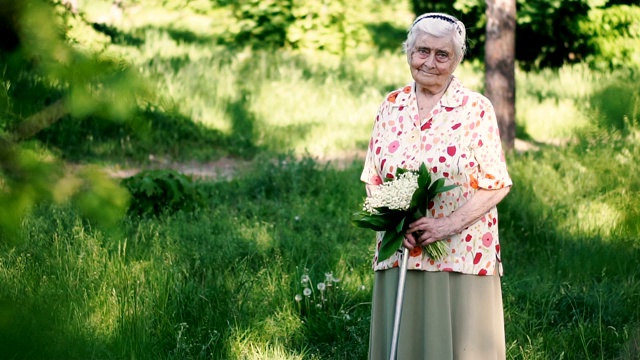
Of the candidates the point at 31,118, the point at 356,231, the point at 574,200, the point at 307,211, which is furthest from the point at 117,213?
the point at 574,200

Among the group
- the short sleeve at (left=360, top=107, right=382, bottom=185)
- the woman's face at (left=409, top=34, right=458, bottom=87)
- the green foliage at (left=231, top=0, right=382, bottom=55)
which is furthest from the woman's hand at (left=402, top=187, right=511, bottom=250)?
the green foliage at (left=231, top=0, right=382, bottom=55)

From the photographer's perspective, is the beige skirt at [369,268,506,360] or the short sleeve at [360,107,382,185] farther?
the short sleeve at [360,107,382,185]

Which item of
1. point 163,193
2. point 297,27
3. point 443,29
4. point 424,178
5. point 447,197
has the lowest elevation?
point 163,193

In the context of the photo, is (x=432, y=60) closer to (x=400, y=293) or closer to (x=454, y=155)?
(x=454, y=155)

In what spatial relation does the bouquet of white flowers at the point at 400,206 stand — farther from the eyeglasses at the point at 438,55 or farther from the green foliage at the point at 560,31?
the green foliage at the point at 560,31

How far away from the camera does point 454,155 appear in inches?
143

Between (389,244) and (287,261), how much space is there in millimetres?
2340

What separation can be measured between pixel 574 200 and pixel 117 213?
658cm

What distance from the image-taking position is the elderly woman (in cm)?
362

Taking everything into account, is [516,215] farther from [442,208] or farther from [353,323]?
[442,208]

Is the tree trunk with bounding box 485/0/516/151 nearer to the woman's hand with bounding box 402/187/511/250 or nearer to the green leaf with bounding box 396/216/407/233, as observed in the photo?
the woman's hand with bounding box 402/187/511/250

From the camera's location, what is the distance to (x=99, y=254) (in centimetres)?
520

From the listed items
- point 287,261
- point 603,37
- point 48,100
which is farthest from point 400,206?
point 603,37

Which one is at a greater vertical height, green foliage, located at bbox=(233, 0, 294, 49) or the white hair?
the white hair
